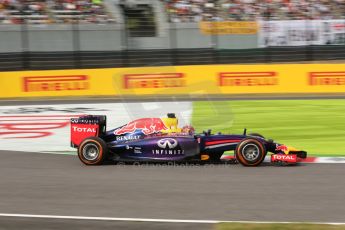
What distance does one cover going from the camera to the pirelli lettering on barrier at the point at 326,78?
69.1 ft

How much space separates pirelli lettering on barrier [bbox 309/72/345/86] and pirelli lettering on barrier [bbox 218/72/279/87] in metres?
1.28

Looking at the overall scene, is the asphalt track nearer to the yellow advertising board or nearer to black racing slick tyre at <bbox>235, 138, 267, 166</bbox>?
black racing slick tyre at <bbox>235, 138, 267, 166</bbox>

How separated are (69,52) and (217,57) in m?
5.74

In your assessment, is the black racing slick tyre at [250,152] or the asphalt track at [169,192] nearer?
the asphalt track at [169,192]

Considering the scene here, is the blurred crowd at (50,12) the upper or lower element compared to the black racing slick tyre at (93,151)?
upper

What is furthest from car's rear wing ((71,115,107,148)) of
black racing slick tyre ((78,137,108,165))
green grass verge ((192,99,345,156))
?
green grass verge ((192,99,345,156))

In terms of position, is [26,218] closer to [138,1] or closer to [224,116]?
[224,116]

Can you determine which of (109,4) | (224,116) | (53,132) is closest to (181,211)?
(224,116)

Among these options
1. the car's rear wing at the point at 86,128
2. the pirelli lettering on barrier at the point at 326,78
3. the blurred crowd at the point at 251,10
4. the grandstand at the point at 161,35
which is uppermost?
the blurred crowd at the point at 251,10

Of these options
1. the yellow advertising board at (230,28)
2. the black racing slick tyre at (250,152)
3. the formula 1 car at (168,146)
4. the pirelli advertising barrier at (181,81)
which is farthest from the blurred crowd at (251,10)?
the black racing slick tyre at (250,152)

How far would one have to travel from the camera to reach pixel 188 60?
23078mm

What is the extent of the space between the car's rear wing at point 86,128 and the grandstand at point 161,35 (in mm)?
12657

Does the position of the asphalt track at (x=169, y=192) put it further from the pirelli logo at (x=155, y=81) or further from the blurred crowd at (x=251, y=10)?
the blurred crowd at (x=251, y=10)

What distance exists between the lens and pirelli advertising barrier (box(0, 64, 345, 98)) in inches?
830
